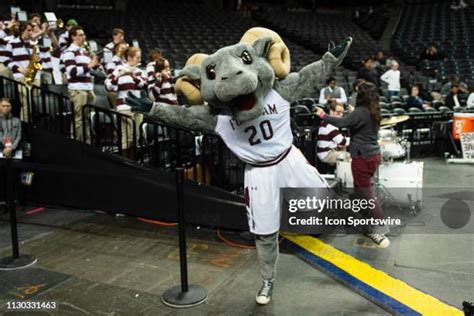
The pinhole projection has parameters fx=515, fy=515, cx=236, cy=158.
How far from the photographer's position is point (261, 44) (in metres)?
3.86

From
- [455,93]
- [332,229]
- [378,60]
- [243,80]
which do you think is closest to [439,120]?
[455,93]

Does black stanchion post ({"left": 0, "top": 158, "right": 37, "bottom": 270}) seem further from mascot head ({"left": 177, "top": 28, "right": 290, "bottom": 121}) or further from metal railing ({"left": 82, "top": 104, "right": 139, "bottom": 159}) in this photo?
mascot head ({"left": 177, "top": 28, "right": 290, "bottom": 121})

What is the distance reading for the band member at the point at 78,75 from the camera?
6.73 metres

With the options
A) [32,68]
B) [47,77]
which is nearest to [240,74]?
[32,68]

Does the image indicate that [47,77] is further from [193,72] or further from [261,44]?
[261,44]

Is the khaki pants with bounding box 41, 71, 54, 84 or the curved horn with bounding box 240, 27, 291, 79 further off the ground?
the curved horn with bounding box 240, 27, 291, 79

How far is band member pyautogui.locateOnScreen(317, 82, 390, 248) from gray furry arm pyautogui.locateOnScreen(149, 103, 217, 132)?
1579mm

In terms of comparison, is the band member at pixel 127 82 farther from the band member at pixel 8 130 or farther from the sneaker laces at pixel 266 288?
the sneaker laces at pixel 266 288

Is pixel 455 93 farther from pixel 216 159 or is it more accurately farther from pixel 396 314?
pixel 396 314

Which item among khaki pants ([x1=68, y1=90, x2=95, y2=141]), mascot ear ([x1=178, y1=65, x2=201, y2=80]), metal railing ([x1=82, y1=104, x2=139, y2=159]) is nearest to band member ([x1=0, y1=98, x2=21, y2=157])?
khaki pants ([x1=68, y1=90, x2=95, y2=141])

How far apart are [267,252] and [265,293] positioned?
1.04 feet

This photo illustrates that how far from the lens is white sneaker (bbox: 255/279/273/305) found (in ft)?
13.1

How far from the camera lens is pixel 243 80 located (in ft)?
11.6

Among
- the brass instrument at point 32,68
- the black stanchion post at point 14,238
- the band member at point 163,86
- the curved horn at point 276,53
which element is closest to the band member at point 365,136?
the curved horn at point 276,53
